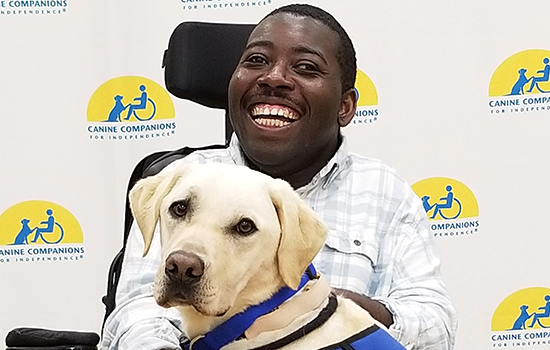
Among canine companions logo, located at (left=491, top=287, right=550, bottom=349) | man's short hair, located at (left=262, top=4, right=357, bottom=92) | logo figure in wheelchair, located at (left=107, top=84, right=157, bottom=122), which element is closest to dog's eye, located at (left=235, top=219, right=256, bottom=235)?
man's short hair, located at (left=262, top=4, right=357, bottom=92)

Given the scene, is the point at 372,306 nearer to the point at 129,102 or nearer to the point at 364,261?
the point at 364,261

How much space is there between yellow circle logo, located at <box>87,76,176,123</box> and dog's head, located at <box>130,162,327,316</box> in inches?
64.4

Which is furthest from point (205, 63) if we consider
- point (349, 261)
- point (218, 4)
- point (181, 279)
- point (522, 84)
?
point (522, 84)

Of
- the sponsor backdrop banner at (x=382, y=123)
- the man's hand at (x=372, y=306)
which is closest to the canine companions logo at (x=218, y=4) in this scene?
the sponsor backdrop banner at (x=382, y=123)

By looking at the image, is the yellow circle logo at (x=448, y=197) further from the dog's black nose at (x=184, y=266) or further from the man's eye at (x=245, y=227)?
the dog's black nose at (x=184, y=266)

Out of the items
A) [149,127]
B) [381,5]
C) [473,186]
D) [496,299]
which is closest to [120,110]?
[149,127]

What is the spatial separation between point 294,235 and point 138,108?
1.78m

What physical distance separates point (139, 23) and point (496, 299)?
Answer: 153 cm

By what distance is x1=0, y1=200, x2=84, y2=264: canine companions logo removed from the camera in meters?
2.84

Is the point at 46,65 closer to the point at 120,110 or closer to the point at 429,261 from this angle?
the point at 120,110

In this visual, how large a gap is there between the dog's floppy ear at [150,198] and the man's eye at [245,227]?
A: 142 mm

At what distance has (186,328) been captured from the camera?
1230 mm

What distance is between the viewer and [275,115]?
1.59m

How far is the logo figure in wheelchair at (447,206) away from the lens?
282cm
